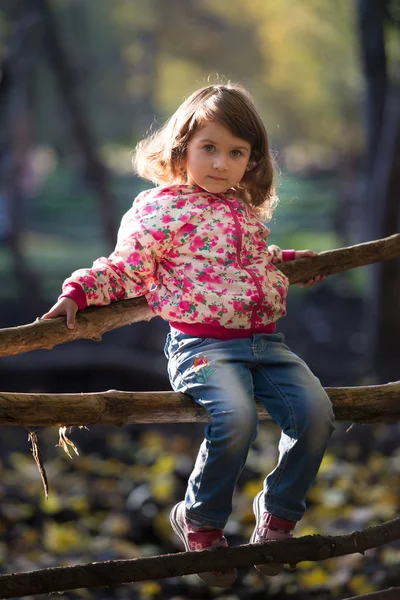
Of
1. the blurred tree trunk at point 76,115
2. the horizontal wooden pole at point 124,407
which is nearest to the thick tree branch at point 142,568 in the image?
the horizontal wooden pole at point 124,407

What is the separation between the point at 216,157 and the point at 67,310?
44 cm

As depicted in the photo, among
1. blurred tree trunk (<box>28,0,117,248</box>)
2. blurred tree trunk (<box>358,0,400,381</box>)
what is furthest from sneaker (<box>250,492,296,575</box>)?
blurred tree trunk (<box>28,0,117,248</box>)

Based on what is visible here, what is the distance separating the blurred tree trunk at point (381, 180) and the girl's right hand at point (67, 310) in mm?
4264

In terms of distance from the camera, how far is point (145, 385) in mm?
5785

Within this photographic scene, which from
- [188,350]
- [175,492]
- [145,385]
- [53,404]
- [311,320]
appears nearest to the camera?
[53,404]

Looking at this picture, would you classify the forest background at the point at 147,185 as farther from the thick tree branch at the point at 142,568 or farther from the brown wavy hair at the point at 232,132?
the brown wavy hair at the point at 232,132

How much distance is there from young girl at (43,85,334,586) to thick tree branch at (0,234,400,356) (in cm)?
4

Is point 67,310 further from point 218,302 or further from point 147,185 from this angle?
point 147,185

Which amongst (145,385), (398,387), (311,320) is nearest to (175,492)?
(145,385)

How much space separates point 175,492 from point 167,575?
264 cm

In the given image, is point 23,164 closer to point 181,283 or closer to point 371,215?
point 371,215

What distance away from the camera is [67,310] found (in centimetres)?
181

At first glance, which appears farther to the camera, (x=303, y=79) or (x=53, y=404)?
(x=303, y=79)

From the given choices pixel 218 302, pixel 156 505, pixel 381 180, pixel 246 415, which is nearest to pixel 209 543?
pixel 246 415
